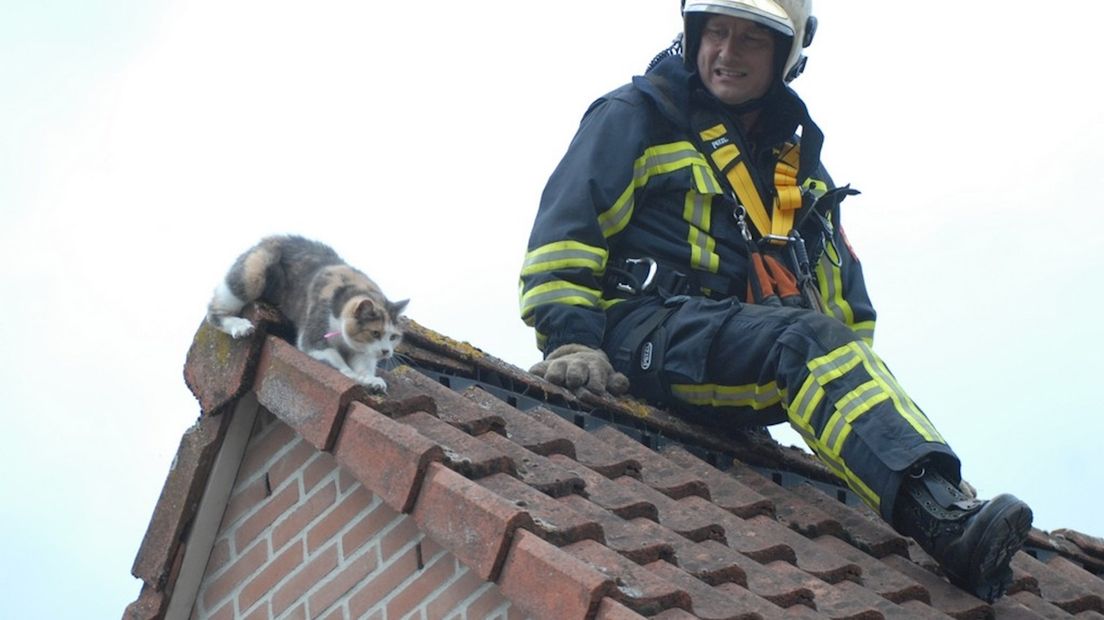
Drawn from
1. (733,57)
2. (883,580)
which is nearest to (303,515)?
(883,580)

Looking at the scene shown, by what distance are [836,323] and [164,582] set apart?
2.17 m

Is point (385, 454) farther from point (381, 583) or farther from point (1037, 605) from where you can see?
point (1037, 605)

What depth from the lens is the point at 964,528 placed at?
5117mm

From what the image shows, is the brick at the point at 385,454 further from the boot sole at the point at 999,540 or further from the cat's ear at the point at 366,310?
the boot sole at the point at 999,540

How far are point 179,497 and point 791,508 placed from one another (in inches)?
73.0

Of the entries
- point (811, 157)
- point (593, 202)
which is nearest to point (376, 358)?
point (593, 202)

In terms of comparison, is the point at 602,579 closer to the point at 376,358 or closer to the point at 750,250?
the point at 376,358

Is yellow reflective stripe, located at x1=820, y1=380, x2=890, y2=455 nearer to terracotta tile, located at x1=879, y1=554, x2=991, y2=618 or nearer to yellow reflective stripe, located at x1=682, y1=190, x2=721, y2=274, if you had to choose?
terracotta tile, located at x1=879, y1=554, x2=991, y2=618

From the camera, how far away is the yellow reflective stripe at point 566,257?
19.7 ft

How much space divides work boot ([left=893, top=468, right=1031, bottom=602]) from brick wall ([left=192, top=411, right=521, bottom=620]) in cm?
158

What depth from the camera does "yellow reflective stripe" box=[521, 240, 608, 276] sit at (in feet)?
19.7

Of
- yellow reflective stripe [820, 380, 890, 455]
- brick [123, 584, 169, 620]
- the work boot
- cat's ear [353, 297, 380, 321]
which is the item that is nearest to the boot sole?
the work boot

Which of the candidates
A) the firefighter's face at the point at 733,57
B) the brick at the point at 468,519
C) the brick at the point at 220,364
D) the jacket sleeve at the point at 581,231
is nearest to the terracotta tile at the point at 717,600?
the brick at the point at 468,519

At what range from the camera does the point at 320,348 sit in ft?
16.6
